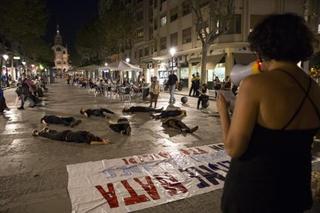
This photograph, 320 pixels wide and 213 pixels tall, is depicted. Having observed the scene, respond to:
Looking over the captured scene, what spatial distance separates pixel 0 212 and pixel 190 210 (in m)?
2.41

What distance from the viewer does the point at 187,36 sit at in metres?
35.6

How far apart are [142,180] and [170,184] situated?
47cm

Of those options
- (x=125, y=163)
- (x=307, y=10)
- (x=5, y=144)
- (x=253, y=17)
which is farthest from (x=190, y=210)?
(x=307, y=10)

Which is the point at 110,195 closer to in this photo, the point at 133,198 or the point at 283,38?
the point at 133,198

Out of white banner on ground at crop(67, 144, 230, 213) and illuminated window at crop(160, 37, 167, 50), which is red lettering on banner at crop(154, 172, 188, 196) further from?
illuminated window at crop(160, 37, 167, 50)

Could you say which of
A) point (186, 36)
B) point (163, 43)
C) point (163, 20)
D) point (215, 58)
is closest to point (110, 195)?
point (215, 58)

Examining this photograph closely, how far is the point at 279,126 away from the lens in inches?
61.5

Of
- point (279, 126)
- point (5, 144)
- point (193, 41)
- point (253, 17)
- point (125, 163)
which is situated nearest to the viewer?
point (279, 126)

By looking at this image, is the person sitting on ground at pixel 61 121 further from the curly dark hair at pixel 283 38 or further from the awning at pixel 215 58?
the awning at pixel 215 58

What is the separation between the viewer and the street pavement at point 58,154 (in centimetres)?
430

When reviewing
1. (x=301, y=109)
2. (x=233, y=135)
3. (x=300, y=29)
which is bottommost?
(x=233, y=135)

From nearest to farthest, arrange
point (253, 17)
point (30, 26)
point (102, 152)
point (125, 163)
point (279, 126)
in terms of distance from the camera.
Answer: point (279, 126), point (125, 163), point (102, 152), point (253, 17), point (30, 26)

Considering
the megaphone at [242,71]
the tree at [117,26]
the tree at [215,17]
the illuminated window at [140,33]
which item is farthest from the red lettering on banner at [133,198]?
the illuminated window at [140,33]

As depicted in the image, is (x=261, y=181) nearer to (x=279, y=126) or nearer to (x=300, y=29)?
(x=279, y=126)
